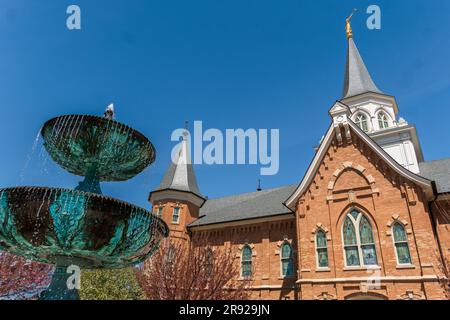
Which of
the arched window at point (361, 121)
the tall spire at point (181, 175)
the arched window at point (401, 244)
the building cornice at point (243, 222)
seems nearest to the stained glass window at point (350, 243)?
the arched window at point (401, 244)

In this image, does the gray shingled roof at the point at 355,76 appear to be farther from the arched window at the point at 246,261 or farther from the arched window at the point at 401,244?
the arched window at the point at 246,261

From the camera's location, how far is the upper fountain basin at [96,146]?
27.3 ft

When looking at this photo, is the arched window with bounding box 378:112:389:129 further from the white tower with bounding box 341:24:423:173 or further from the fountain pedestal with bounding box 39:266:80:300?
the fountain pedestal with bounding box 39:266:80:300

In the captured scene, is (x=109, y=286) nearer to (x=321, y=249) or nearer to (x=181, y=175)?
(x=181, y=175)

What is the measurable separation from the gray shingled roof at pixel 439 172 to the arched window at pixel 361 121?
5.10m

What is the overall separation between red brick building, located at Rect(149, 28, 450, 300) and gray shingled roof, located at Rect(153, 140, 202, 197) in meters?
3.87

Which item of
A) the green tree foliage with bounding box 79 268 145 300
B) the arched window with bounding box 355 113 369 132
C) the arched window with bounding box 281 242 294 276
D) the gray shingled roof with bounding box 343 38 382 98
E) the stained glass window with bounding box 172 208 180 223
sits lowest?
the green tree foliage with bounding box 79 268 145 300

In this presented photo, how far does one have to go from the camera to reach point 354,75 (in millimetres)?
31234

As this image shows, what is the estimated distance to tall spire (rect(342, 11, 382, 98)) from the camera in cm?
2936

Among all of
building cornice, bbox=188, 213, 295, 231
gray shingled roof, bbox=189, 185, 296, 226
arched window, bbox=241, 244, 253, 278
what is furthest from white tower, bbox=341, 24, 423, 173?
arched window, bbox=241, 244, 253, 278

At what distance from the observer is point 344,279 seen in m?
16.9

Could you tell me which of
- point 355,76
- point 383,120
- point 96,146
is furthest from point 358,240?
point 355,76

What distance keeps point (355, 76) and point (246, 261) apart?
21120 millimetres
